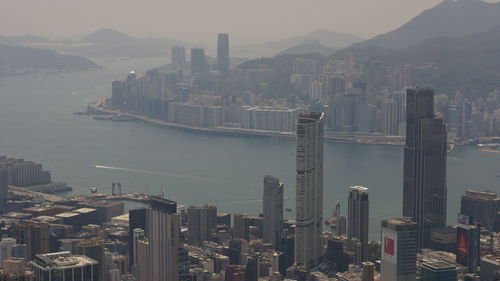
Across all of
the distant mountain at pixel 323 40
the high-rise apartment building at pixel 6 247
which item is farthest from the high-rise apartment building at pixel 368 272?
the distant mountain at pixel 323 40

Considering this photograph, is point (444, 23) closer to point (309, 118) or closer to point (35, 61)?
point (35, 61)

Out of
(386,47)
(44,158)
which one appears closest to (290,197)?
(44,158)

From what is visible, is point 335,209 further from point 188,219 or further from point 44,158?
point 44,158

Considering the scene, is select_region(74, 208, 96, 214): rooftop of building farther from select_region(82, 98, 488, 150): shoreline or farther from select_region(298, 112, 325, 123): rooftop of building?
select_region(82, 98, 488, 150): shoreline

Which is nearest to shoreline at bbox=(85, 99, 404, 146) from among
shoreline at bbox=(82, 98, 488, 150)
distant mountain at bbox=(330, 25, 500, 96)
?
shoreline at bbox=(82, 98, 488, 150)

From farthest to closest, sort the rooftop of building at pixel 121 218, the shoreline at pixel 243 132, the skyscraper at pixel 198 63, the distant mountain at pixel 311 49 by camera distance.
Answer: the distant mountain at pixel 311 49
the skyscraper at pixel 198 63
the shoreline at pixel 243 132
the rooftop of building at pixel 121 218

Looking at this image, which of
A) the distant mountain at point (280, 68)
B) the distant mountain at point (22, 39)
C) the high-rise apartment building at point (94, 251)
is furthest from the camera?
the distant mountain at point (22, 39)

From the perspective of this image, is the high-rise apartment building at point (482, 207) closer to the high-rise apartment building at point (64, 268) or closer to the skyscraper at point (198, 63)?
the high-rise apartment building at point (64, 268)
